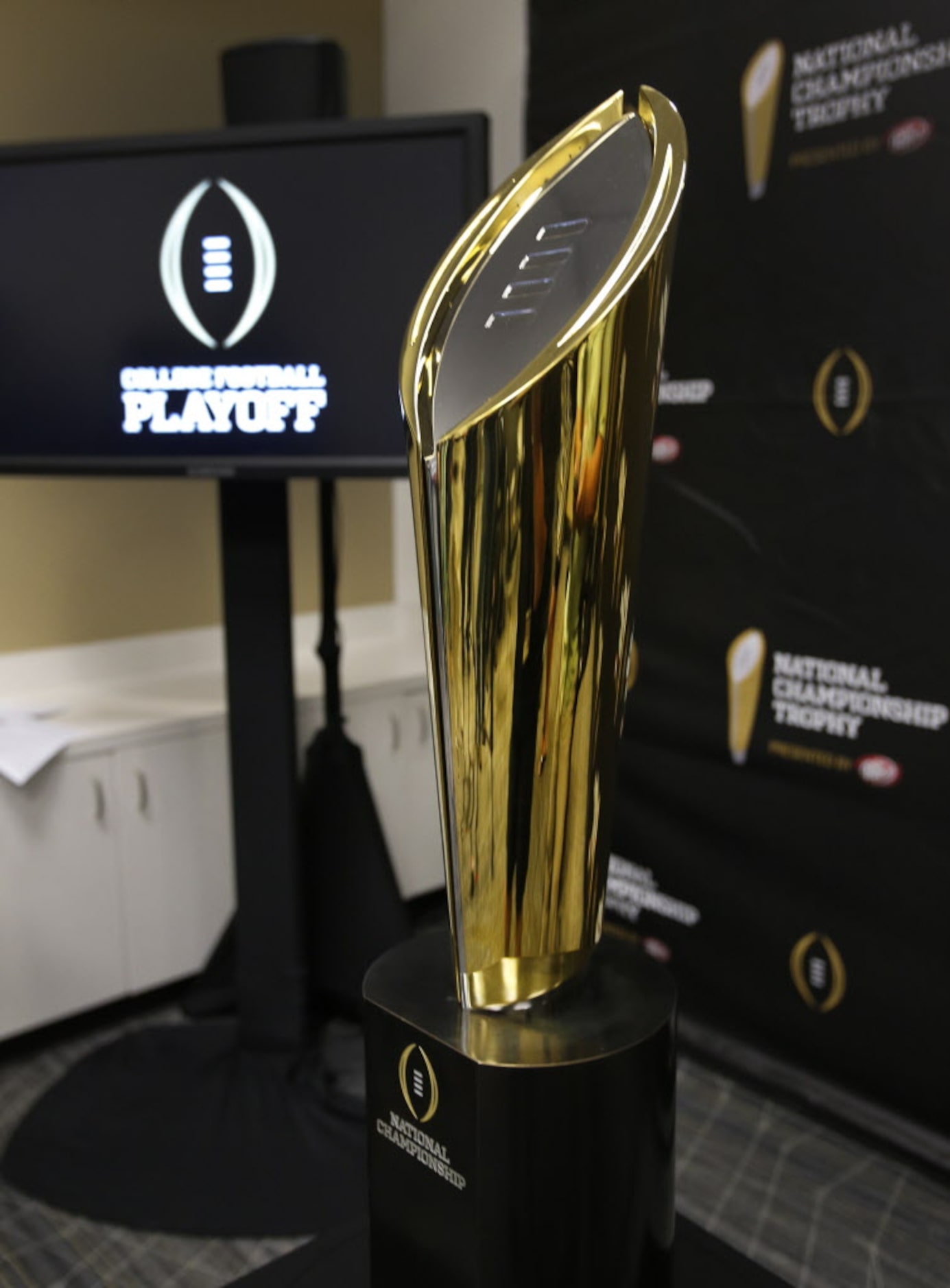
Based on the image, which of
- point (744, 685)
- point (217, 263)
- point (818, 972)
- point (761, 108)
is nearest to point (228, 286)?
point (217, 263)

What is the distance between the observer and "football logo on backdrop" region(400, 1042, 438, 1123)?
0.81 m

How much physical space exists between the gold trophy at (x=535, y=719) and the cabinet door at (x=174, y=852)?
1.64m

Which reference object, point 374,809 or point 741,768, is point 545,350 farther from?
point 374,809

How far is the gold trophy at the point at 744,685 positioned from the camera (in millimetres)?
2227

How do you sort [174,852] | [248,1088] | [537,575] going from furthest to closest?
[174,852] < [248,1088] < [537,575]

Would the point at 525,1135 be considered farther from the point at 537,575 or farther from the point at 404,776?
the point at 404,776

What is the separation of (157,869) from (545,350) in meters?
2.00

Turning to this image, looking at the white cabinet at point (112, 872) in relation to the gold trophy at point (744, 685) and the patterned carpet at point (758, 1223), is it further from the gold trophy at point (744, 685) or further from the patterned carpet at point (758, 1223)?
the gold trophy at point (744, 685)

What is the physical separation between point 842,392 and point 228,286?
42.9 inches

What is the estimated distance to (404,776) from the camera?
282 cm

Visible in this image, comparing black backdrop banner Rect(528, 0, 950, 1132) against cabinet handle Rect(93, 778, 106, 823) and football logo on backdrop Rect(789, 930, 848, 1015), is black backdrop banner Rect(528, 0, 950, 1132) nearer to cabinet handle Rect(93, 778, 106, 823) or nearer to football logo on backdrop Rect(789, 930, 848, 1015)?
football logo on backdrop Rect(789, 930, 848, 1015)

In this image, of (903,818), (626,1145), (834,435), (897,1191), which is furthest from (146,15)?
(897,1191)

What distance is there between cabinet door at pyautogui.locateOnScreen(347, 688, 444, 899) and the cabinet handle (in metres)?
0.59

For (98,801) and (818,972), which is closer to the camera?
(818,972)
